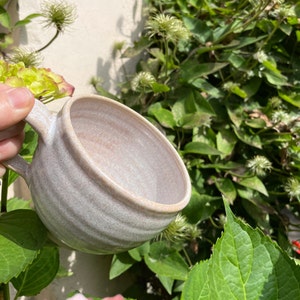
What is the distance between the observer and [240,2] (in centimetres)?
136

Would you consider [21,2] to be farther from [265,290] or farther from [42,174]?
[265,290]

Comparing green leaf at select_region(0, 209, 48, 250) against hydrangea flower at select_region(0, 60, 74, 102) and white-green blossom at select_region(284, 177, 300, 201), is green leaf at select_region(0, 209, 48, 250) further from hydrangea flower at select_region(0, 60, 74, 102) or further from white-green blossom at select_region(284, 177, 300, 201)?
white-green blossom at select_region(284, 177, 300, 201)

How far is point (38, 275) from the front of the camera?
826mm

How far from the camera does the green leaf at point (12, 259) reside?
56 cm

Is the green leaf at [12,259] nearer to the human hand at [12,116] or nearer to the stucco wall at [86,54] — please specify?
the human hand at [12,116]

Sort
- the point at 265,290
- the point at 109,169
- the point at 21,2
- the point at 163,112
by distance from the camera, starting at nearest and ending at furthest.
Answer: the point at 265,290, the point at 109,169, the point at 21,2, the point at 163,112

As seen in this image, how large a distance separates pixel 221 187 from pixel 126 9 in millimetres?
555

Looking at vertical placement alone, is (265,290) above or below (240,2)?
above

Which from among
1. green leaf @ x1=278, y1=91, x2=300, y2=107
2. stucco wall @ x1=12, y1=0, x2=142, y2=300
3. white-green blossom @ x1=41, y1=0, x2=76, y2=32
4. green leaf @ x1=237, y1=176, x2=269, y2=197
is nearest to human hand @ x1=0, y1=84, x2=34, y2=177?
white-green blossom @ x1=41, y1=0, x2=76, y2=32

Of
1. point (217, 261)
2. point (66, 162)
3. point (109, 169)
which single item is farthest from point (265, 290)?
point (109, 169)

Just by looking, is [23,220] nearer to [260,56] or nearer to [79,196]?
[79,196]

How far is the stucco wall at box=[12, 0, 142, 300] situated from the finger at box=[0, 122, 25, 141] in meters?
0.57

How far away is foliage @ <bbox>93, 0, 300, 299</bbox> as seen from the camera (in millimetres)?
1197

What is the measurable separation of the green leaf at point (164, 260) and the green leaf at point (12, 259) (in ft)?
1.75
